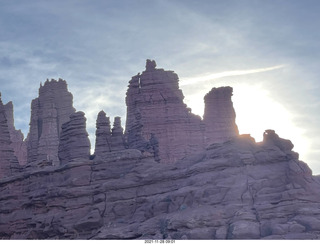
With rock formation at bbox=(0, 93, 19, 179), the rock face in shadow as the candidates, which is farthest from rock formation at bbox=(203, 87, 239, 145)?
the rock face in shadow

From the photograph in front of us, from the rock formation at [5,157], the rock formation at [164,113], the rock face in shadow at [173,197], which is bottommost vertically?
the rock face in shadow at [173,197]

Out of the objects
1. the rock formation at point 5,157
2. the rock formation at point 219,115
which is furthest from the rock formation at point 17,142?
the rock formation at point 219,115

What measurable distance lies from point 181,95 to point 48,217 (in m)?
41.7

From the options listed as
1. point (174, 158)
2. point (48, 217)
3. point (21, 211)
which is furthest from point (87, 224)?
point (174, 158)

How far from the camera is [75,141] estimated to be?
73.5 metres

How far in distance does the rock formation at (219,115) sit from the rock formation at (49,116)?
1167 inches

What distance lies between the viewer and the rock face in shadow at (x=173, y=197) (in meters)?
47.2

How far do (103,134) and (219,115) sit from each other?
3021cm

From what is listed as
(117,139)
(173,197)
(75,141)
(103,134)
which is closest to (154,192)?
(173,197)

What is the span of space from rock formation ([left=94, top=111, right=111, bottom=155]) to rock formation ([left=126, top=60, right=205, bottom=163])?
48.3 ft

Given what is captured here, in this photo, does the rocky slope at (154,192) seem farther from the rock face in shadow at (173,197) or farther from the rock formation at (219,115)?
the rock formation at (219,115)

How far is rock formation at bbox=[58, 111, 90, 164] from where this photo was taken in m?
72.9

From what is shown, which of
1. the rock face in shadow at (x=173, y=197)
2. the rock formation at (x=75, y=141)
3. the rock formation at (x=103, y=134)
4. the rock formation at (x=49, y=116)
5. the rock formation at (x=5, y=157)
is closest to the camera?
the rock face in shadow at (x=173, y=197)

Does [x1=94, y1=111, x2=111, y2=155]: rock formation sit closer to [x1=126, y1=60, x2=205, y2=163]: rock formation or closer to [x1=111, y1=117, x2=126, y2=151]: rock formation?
[x1=111, y1=117, x2=126, y2=151]: rock formation
